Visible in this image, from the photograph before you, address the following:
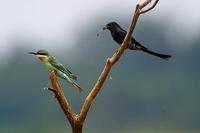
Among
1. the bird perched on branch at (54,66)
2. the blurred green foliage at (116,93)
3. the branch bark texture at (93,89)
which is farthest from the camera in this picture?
the blurred green foliage at (116,93)

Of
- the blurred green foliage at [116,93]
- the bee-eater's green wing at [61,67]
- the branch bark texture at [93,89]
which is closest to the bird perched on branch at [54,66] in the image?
the bee-eater's green wing at [61,67]

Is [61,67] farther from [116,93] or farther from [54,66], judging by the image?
[116,93]

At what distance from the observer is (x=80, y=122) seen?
4.68 m

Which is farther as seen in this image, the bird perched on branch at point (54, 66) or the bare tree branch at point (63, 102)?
the bird perched on branch at point (54, 66)

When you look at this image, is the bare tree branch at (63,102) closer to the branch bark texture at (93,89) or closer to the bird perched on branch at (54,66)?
the branch bark texture at (93,89)

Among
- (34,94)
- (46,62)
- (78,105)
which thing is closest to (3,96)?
(34,94)

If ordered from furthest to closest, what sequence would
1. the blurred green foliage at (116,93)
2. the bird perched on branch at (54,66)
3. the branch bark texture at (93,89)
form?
1. the blurred green foliage at (116,93)
2. the bird perched on branch at (54,66)
3. the branch bark texture at (93,89)

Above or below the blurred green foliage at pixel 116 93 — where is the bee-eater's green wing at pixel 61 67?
above

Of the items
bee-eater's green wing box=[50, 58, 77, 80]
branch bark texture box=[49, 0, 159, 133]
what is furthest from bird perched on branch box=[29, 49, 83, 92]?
branch bark texture box=[49, 0, 159, 133]

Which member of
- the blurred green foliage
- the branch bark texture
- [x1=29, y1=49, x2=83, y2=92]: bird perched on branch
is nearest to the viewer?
the branch bark texture

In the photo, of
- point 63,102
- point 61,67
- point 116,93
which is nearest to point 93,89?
point 63,102

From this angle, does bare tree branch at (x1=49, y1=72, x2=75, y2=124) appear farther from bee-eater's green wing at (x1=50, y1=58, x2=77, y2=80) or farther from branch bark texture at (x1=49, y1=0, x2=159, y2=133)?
bee-eater's green wing at (x1=50, y1=58, x2=77, y2=80)

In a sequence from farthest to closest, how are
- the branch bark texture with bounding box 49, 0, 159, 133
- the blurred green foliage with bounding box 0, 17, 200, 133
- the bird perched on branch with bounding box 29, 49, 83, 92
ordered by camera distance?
the blurred green foliage with bounding box 0, 17, 200, 133 → the bird perched on branch with bounding box 29, 49, 83, 92 → the branch bark texture with bounding box 49, 0, 159, 133

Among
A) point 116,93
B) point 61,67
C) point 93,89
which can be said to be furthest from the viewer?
point 116,93
